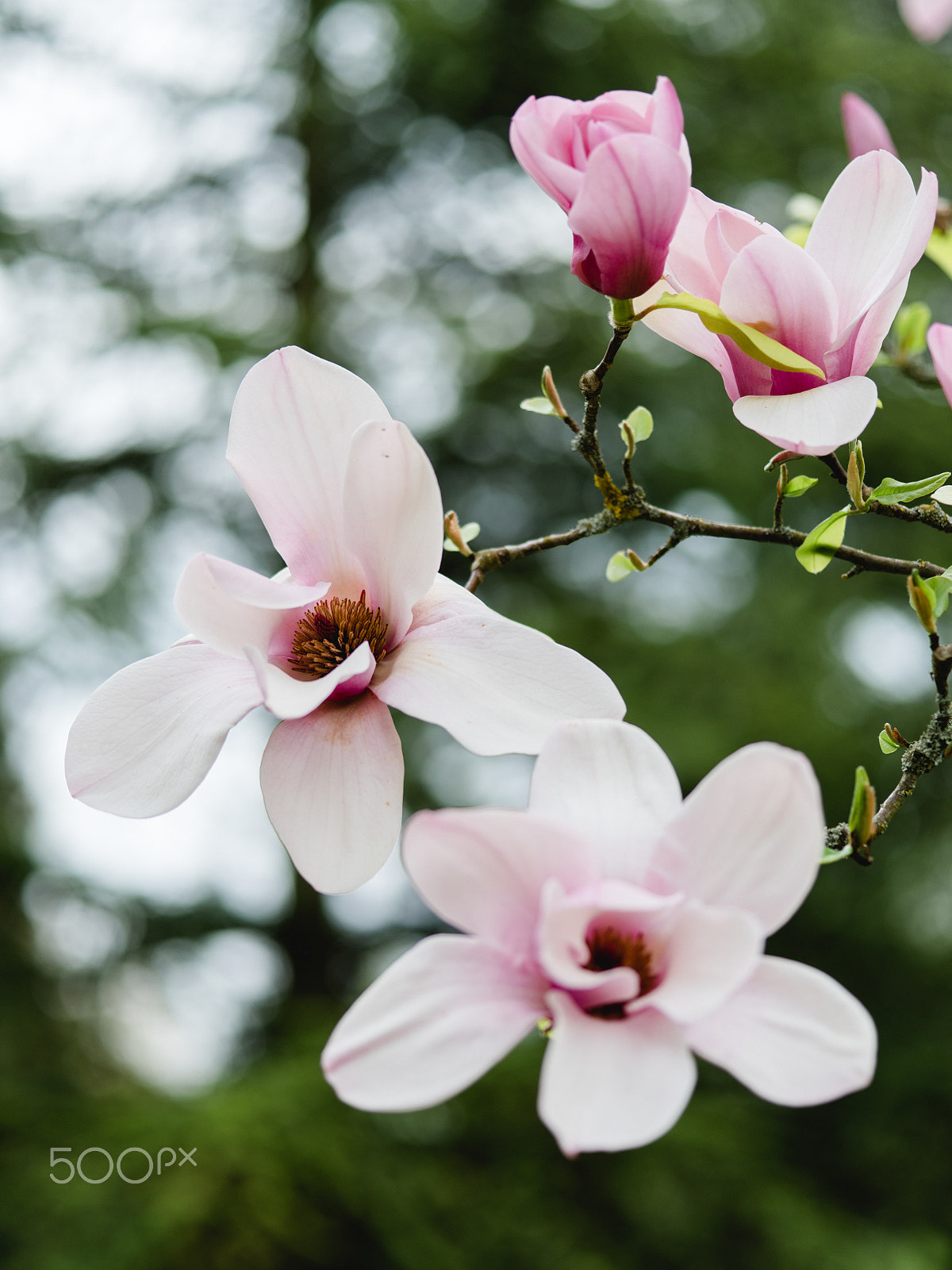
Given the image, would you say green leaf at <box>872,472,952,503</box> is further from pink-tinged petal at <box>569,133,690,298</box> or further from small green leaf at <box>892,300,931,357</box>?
small green leaf at <box>892,300,931,357</box>

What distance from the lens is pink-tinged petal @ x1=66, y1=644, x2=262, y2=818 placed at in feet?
1.11

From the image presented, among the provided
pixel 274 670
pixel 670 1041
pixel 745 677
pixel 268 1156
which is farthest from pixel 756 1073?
pixel 745 677

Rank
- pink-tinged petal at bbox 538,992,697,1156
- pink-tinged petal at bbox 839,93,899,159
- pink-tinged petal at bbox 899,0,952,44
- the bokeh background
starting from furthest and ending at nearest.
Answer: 1. the bokeh background
2. pink-tinged petal at bbox 899,0,952,44
3. pink-tinged petal at bbox 839,93,899,159
4. pink-tinged petal at bbox 538,992,697,1156

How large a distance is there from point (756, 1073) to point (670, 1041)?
21 millimetres

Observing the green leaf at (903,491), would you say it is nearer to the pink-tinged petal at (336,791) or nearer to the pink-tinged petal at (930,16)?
the pink-tinged petal at (336,791)

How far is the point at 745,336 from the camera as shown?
337 millimetres

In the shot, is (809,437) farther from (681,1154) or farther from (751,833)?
(681,1154)

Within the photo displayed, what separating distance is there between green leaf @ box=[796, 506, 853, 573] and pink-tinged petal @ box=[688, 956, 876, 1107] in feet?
0.51

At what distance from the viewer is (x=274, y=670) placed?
0.32 m

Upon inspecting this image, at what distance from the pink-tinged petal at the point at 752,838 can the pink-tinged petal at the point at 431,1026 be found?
2.0 inches

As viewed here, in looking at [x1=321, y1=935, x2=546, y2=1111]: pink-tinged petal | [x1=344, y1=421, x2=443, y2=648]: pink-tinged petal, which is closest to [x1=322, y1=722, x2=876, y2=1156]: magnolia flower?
[x1=321, y1=935, x2=546, y2=1111]: pink-tinged petal

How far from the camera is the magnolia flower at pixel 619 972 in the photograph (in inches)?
9.7

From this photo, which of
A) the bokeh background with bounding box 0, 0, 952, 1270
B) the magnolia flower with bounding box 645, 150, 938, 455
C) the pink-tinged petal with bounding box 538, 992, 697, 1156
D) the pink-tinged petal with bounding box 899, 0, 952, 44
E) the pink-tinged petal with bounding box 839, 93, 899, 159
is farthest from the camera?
the bokeh background with bounding box 0, 0, 952, 1270

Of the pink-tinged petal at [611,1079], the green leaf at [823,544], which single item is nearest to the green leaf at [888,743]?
the green leaf at [823,544]
